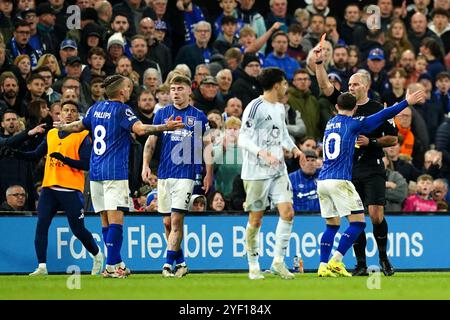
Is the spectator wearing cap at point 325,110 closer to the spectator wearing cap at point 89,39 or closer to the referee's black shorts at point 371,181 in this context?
the spectator wearing cap at point 89,39

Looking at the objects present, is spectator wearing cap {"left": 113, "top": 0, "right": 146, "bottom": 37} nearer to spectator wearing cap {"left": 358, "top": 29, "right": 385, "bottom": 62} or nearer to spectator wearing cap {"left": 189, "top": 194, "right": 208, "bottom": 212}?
spectator wearing cap {"left": 358, "top": 29, "right": 385, "bottom": 62}

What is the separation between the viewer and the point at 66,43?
65.2 feet

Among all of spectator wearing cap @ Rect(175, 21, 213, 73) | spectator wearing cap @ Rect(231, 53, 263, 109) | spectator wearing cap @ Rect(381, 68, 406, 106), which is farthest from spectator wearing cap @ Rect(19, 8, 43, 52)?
spectator wearing cap @ Rect(381, 68, 406, 106)

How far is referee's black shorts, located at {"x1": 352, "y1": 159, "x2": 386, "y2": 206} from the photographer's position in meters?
15.3

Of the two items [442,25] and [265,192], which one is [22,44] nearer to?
[265,192]

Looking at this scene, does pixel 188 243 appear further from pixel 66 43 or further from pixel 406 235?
pixel 66 43

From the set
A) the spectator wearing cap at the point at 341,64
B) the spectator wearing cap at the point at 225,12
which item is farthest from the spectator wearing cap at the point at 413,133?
the spectator wearing cap at the point at 225,12

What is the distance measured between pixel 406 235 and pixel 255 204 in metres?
4.56

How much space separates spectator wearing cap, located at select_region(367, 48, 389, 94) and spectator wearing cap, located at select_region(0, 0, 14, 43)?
21.9ft

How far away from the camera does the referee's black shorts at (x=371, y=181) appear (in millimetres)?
15344

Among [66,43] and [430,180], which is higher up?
[66,43]

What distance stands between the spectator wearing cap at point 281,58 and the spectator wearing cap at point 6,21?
183 inches
